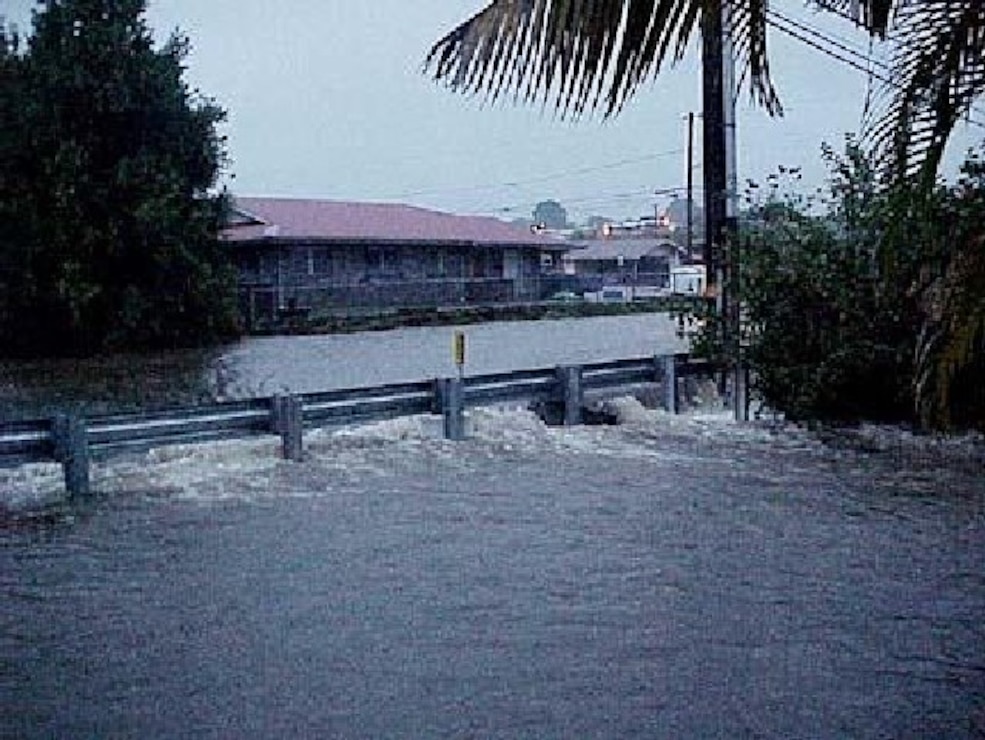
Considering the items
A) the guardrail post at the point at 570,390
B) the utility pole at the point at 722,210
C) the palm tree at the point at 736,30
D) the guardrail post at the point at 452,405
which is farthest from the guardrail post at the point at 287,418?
the palm tree at the point at 736,30

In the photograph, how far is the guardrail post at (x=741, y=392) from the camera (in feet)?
61.1

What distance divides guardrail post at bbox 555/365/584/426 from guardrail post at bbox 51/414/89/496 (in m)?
7.00

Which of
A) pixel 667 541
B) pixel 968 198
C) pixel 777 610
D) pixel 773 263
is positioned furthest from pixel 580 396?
pixel 968 198

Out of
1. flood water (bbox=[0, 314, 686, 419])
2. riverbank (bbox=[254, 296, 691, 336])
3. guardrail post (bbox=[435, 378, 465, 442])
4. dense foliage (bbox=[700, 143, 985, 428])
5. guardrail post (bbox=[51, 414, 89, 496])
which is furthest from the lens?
riverbank (bbox=[254, 296, 691, 336])

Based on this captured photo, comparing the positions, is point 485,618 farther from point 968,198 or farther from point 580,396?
point 580,396

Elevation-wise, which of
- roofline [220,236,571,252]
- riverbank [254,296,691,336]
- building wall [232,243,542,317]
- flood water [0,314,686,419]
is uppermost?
roofline [220,236,571,252]

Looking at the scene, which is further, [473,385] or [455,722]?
[473,385]

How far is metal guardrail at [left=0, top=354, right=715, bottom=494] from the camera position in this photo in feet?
40.9

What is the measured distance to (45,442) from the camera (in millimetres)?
12414

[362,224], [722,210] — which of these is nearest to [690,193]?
[362,224]

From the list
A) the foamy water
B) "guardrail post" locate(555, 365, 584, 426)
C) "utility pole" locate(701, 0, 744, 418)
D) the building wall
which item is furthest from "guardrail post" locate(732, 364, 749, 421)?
the building wall

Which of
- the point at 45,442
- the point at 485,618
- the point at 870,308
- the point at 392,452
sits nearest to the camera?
the point at 485,618

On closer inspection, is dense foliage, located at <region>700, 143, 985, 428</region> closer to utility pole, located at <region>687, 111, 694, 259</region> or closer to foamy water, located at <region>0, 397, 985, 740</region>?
foamy water, located at <region>0, 397, 985, 740</region>

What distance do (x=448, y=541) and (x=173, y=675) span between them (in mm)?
3829
